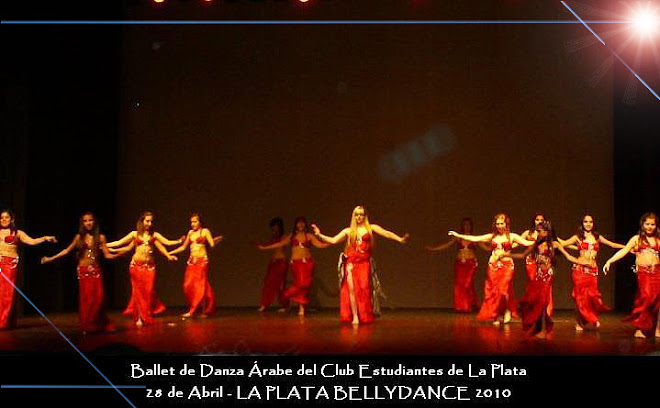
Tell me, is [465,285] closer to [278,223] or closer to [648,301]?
[278,223]

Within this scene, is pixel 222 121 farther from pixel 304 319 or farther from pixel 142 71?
pixel 304 319

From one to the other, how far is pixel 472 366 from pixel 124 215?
7.22 metres

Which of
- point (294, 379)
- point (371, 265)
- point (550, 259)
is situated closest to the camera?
point (294, 379)

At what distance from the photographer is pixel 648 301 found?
26.1 feet

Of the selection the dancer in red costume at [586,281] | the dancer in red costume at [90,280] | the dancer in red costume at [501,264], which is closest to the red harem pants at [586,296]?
the dancer in red costume at [586,281]

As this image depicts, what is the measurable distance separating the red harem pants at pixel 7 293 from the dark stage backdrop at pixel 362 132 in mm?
3022

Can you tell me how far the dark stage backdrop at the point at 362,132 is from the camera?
37.4ft

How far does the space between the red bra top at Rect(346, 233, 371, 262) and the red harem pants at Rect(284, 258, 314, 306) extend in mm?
1688

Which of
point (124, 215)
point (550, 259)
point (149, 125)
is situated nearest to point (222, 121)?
point (149, 125)

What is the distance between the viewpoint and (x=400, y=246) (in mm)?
11625

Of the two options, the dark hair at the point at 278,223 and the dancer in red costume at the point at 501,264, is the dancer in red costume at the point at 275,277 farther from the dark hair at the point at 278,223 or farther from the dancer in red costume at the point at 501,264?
the dancer in red costume at the point at 501,264

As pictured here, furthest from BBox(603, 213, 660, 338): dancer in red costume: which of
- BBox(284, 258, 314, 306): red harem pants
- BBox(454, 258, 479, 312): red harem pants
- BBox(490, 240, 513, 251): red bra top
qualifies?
BBox(284, 258, 314, 306): red harem pants

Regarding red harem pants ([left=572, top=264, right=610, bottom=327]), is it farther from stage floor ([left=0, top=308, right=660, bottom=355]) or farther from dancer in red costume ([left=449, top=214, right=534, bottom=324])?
dancer in red costume ([left=449, top=214, right=534, bottom=324])

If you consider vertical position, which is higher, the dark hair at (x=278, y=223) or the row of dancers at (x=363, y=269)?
the dark hair at (x=278, y=223)
